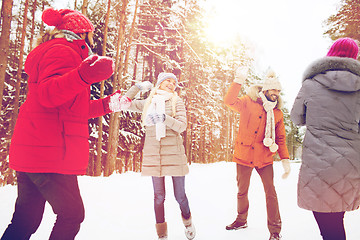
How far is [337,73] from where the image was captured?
282 centimetres

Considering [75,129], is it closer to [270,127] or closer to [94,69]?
[94,69]

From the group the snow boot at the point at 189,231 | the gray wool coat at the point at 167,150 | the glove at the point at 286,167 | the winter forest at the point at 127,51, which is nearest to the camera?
the gray wool coat at the point at 167,150

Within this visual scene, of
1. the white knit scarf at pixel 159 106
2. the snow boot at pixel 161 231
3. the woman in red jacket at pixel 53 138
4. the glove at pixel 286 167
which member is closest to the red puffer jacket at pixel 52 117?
the woman in red jacket at pixel 53 138

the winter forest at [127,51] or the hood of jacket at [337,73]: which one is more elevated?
the winter forest at [127,51]

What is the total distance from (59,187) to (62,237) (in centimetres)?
40

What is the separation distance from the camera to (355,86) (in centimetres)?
278

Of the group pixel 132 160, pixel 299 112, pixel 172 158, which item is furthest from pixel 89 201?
pixel 132 160

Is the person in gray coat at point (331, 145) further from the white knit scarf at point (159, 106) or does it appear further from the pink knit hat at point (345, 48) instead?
the white knit scarf at point (159, 106)

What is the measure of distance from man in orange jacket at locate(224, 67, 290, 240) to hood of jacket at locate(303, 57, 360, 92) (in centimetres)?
142

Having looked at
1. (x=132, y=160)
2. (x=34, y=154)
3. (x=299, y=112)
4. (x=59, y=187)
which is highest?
(x=299, y=112)

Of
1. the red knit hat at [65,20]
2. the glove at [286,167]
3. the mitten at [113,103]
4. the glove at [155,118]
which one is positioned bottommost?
the glove at [286,167]

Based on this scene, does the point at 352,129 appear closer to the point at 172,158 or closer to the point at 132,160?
the point at 172,158

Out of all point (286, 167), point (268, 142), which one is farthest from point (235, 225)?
point (268, 142)

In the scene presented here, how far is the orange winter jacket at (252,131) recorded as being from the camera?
4.39 meters
